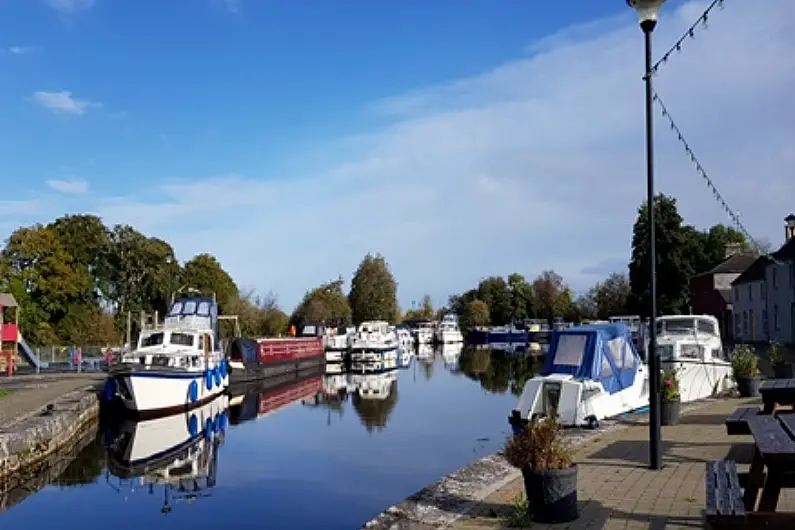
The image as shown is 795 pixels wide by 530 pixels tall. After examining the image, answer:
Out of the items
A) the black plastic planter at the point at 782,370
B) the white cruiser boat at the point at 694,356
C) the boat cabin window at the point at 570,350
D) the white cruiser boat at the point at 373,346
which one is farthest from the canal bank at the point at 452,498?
the white cruiser boat at the point at 373,346

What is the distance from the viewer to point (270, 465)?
1775cm

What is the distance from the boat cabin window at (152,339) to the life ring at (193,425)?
4.05 m

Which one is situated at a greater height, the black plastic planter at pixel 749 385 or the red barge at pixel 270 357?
the black plastic planter at pixel 749 385

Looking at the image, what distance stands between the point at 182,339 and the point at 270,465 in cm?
1256

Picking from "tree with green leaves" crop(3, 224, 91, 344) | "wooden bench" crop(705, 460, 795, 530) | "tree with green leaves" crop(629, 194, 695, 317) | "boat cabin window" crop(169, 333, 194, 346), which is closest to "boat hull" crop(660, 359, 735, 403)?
"wooden bench" crop(705, 460, 795, 530)

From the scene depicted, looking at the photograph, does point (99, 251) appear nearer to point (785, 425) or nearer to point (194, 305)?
point (194, 305)

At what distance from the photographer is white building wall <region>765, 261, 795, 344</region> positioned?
41.2 meters

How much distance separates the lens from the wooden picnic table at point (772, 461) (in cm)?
530

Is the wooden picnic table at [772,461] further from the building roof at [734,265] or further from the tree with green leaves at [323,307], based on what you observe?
the tree with green leaves at [323,307]

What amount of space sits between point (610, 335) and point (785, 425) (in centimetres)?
1180

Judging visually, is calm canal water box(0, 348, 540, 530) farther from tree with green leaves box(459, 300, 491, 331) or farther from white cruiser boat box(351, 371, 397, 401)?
tree with green leaves box(459, 300, 491, 331)

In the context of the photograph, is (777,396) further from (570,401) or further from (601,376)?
(601,376)

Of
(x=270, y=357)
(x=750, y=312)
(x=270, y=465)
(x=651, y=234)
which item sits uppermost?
(x=651, y=234)

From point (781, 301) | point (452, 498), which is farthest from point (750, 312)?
point (452, 498)
